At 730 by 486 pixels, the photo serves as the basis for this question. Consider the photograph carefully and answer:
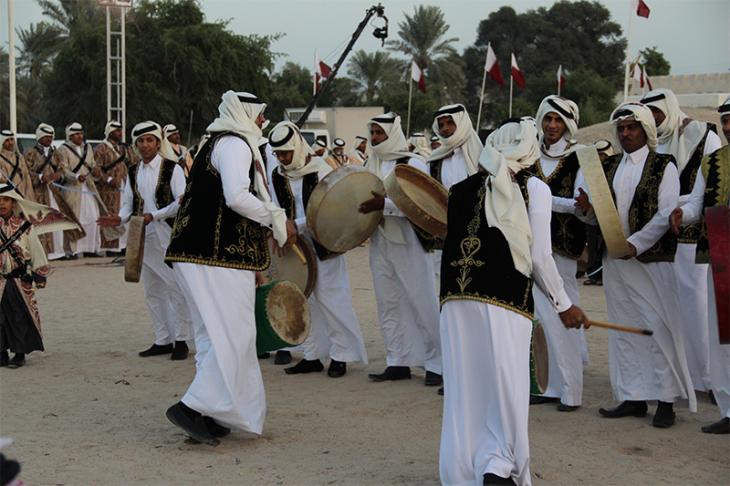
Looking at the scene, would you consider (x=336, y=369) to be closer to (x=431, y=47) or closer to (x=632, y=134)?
(x=632, y=134)

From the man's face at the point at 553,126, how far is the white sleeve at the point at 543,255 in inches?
91.1

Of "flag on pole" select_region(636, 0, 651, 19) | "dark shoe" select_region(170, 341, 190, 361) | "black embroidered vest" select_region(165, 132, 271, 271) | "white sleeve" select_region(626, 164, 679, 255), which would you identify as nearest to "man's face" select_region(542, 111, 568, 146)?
"white sleeve" select_region(626, 164, 679, 255)

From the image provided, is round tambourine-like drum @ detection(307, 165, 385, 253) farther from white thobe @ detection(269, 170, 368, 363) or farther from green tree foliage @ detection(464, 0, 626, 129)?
green tree foliage @ detection(464, 0, 626, 129)

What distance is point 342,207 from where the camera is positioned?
7449 millimetres

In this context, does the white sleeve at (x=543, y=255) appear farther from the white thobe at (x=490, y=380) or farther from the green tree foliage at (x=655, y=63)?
the green tree foliage at (x=655, y=63)

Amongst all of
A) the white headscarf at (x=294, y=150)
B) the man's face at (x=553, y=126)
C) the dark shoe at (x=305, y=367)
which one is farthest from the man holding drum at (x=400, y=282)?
the man's face at (x=553, y=126)

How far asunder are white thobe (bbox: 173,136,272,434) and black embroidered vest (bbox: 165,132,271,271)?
0.05m

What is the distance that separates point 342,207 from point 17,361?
307 centimetres

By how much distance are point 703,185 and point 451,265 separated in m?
Result: 2.02

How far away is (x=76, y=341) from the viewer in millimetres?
9594

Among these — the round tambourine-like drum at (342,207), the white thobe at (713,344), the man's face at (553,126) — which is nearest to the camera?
the white thobe at (713,344)

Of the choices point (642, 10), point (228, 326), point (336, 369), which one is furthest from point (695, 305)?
point (642, 10)

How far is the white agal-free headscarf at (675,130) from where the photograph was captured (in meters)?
7.10

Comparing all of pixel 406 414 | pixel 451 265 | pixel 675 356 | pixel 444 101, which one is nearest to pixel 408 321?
pixel 406 414
